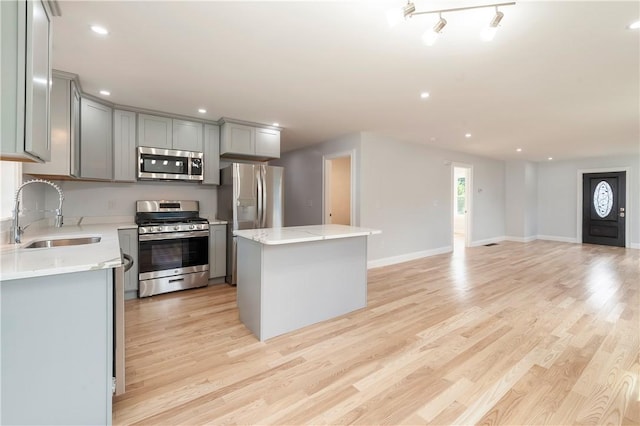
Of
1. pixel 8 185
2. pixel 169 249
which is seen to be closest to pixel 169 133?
pixel 169 249

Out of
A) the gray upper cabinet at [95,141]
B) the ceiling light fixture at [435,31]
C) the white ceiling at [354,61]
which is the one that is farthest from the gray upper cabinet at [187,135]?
the ceiling light fixture at [435,31]

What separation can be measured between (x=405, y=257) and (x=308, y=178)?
256 centimetres

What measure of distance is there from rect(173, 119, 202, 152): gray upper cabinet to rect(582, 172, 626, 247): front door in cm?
965

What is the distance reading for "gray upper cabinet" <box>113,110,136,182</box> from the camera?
3.58 meters

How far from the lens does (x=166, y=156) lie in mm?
3863

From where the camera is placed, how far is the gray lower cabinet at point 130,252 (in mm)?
3412

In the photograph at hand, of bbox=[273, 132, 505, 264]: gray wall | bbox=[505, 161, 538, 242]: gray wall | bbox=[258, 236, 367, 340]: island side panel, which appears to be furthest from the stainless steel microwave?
bbox=[505, 161, 538, 242]: gray wall

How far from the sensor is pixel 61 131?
109 inches

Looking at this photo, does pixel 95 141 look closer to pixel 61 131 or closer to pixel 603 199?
pixel 61 131

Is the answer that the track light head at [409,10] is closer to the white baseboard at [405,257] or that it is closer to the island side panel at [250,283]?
the island side panel at [250,283]

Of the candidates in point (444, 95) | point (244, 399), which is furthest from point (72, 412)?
point (444, 95)

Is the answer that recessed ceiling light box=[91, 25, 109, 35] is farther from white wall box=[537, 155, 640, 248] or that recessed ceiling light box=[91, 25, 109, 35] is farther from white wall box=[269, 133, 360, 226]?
white wall box=[537, 155, 640, 248]

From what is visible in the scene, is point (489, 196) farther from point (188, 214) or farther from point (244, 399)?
point (244, 399)

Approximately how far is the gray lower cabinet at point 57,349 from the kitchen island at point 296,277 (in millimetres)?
1167
